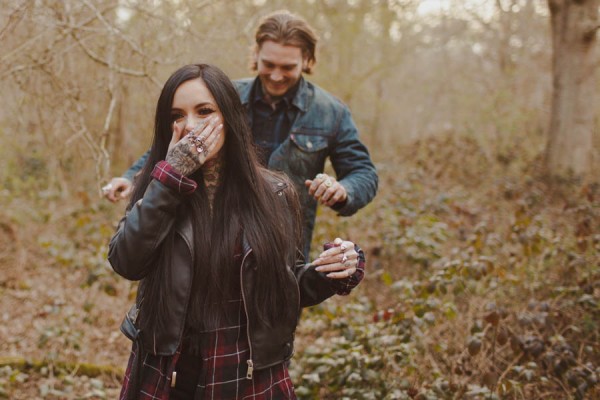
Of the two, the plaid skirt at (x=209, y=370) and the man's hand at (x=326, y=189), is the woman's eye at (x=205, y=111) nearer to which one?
the man's hand at (x=326, y=189)

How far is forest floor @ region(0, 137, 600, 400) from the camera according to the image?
11.5 ft

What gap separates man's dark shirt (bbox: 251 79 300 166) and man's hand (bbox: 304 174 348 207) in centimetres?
71

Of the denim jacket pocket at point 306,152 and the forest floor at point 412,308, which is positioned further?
the forest floor at point 412,308

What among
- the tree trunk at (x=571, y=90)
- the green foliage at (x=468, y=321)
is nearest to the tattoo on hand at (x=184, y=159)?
the green foliage at (x=468, y=321)

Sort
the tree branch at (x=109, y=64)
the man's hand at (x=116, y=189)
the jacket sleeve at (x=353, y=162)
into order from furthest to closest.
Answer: the tree branch at (x=109, y=64) < the jacket sleeve at (x=353, y=162) < the man's hand at (x=116, y=189)

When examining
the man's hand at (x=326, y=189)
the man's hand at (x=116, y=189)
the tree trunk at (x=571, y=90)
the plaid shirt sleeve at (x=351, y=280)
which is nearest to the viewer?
the plaid shirt sleeve at (x=351, y=280)

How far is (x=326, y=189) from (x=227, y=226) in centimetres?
64

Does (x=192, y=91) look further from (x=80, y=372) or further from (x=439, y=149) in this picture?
(x=439, y=149)

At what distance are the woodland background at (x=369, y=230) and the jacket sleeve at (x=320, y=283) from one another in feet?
4.59

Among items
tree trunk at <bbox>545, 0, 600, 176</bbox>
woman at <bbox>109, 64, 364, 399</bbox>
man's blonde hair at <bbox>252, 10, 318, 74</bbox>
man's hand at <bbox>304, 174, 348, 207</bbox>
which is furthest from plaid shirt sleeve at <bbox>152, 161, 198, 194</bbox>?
tree trunk at <bbox>545, 0, 600, 176</bbox>

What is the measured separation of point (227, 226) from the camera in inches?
80.2

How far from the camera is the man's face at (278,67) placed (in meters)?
3.11

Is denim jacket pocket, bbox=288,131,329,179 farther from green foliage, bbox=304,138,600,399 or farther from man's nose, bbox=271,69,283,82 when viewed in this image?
green foliage, bbox=304,138,600,399

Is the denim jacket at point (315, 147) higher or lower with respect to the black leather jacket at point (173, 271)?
higher
